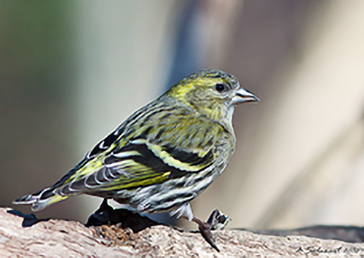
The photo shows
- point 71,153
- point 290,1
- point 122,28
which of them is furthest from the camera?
point 71,153

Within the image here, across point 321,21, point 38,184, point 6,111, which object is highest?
point 321,21

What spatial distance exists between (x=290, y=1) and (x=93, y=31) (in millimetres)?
1178

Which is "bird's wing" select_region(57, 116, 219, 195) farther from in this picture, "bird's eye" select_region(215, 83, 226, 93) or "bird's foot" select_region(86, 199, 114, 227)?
"bird's eye" select_region(215, 83, 226, 93)

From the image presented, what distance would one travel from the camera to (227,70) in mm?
2396

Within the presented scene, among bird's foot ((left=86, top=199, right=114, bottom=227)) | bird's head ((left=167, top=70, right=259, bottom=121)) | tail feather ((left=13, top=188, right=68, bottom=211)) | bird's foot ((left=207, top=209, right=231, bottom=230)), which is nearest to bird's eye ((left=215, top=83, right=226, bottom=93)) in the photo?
bird's head ((left=167, top=70, right=259, bottom=121))

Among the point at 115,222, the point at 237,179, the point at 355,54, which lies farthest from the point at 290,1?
the point at 115,222

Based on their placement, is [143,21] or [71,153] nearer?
[143,21]

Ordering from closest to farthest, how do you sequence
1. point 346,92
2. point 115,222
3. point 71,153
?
point 115,222 < point 346,92 < point 71,153

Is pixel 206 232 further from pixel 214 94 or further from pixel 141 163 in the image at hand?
pixel 214 94

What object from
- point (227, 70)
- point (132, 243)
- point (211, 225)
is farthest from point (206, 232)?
point (227, 70)

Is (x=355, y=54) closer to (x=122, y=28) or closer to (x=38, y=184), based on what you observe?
(x=122, y=28)

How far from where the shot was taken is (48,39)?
8.77 feet

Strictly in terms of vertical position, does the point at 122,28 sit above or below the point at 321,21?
below

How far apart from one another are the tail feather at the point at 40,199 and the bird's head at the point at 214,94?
64cm
